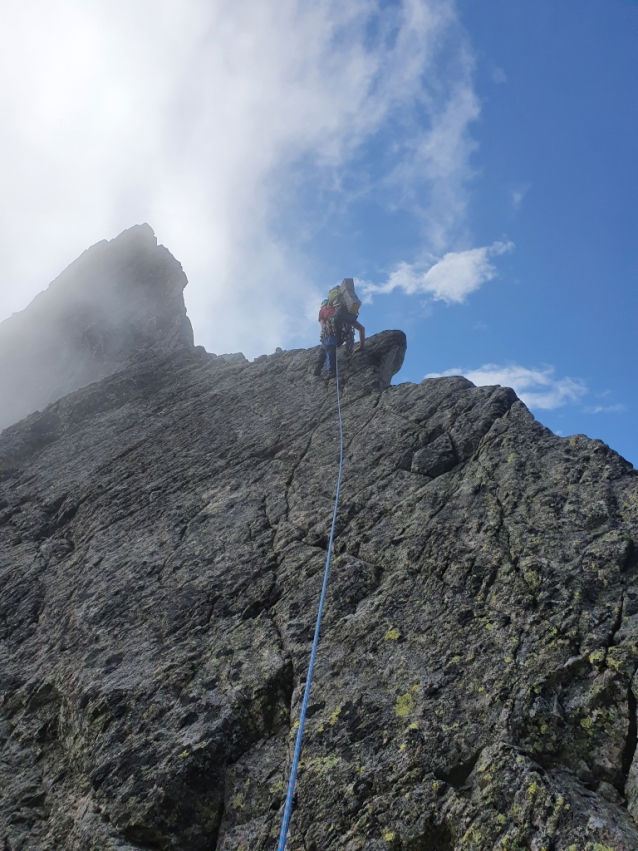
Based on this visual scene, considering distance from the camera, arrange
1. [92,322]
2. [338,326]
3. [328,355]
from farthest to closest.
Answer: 1. [92,322]
2. [338,326]
3. [328,355]

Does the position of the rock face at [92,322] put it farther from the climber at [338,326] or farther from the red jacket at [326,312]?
the climber at [338,326]

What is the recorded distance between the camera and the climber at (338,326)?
13.6m

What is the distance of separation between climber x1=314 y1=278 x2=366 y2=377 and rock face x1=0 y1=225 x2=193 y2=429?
1188 centimetres

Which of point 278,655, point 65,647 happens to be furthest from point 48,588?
point 278,655

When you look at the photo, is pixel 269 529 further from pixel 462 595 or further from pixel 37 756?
pixel 37 756

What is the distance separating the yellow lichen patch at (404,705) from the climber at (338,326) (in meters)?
8.88

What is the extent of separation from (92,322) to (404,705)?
98.2 ft

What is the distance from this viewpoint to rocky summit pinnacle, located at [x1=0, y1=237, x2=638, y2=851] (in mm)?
4625

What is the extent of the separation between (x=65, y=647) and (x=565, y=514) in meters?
7.30

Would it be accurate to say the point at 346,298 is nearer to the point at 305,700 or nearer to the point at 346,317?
the point at 346,317

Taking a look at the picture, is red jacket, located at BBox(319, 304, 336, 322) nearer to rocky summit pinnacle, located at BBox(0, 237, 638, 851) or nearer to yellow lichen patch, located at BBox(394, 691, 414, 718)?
rocky summit pinnacle, located at BBox(0, 237, 638, 851)

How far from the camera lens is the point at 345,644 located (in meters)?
6.22

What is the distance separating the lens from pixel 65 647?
7.49 meters

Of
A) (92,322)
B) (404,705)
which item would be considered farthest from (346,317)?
(92,322)
